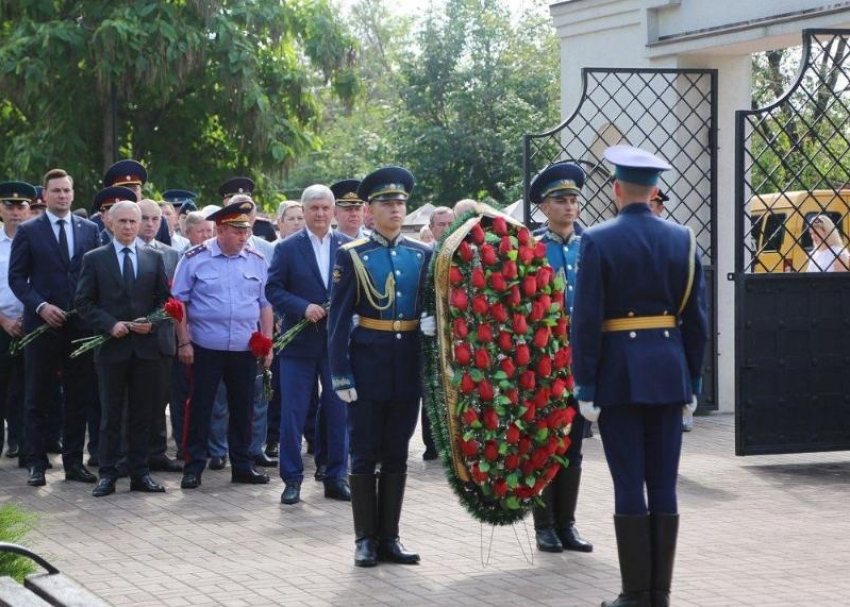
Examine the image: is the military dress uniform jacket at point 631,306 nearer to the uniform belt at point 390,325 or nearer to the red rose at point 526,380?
the red rose at point 526,380

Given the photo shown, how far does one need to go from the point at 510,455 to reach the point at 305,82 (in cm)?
1478

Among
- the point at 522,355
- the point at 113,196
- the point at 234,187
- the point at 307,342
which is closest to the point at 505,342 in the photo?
the point at 522,355

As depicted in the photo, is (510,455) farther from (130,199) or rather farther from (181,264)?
(130,199)

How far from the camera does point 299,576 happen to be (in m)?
7.73

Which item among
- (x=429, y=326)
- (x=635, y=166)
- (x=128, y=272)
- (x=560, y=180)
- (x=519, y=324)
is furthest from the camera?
(x=128, y=272)

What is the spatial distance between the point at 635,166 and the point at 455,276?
1430mm

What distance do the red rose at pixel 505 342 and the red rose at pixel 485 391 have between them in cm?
20

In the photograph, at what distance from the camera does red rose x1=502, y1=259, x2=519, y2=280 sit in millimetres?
7797

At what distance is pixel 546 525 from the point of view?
835 cm

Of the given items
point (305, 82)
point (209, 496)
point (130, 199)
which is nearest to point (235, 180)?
point (130, 199)

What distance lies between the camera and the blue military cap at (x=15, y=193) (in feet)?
40.0

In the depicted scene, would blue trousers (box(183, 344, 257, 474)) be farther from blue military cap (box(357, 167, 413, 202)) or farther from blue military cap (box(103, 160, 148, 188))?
blue military cap (box(357, 167, 413, 202))

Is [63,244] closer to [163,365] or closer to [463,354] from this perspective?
[163,365]

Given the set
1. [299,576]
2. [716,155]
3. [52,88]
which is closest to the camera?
[299,576]
